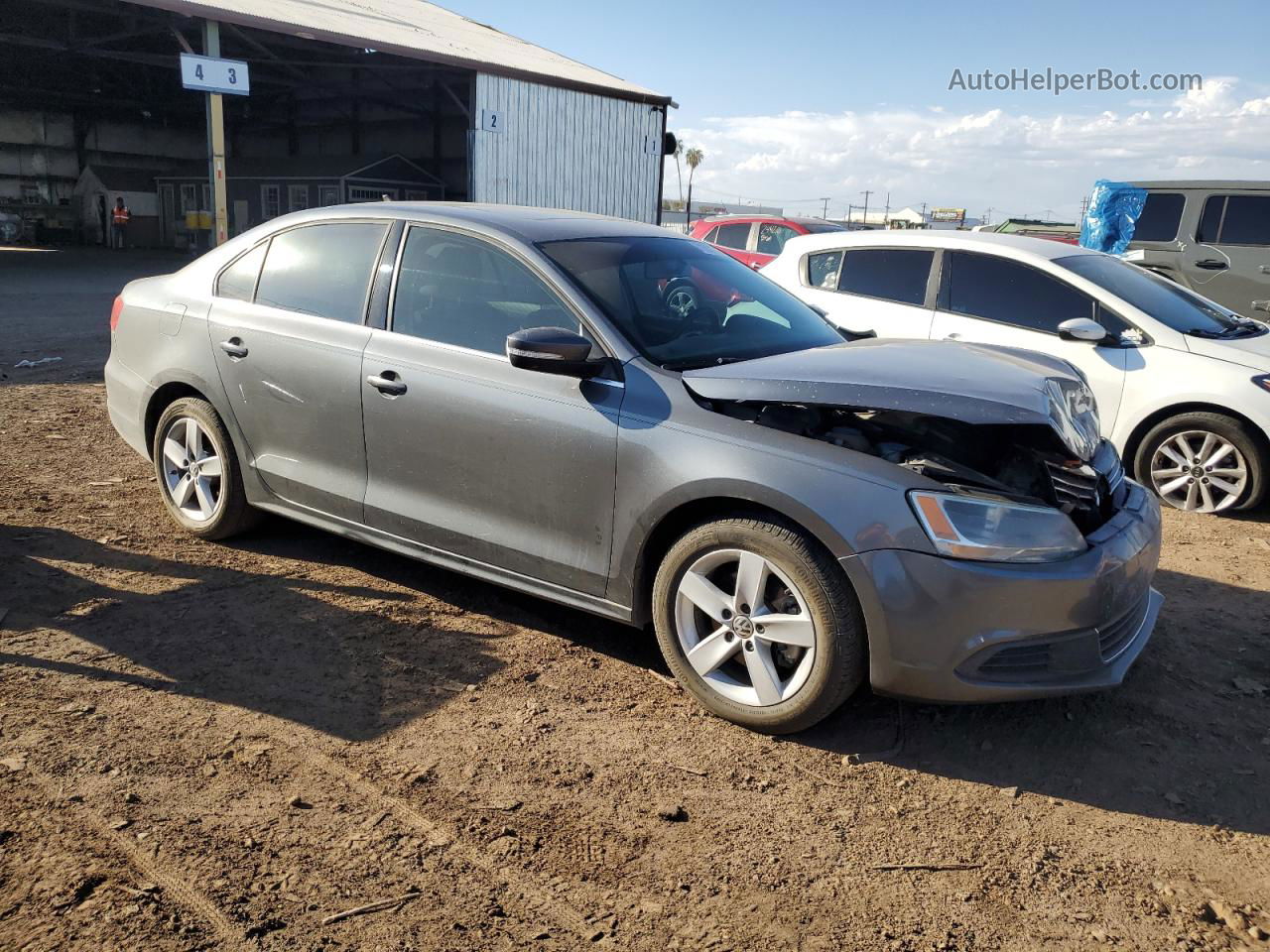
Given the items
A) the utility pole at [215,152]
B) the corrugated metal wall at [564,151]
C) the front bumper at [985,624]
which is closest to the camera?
the front bumper at [985,624]

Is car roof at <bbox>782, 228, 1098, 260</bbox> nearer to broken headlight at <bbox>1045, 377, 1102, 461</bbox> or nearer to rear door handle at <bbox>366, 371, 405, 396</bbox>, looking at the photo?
broken headlight at <bbox>1045, 377, 1102, 461</bbox>

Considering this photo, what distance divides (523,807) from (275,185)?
33745mm

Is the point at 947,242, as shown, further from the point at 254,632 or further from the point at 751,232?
the point at 751,232

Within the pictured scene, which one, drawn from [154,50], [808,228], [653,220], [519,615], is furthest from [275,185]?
[519,615]

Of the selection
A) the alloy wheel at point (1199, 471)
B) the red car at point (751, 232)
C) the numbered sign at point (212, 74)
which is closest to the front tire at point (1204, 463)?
the alloy wheel at point (1199, 471)

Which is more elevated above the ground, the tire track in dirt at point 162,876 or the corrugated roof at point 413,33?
the corrugated roof at point 413,33

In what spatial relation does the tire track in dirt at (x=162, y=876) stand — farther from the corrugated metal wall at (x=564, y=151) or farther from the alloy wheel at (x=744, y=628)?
the corrugated metal wall at (x=564, y=151)

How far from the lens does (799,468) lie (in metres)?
3.15

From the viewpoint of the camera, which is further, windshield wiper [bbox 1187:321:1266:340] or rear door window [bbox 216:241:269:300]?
windshield wiper [bbox 1187:321:1266:340]

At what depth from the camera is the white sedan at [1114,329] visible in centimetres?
601

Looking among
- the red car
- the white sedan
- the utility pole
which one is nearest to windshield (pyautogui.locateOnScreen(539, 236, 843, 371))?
the white sedan

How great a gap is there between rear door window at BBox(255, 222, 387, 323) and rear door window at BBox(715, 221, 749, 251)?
11354 mm

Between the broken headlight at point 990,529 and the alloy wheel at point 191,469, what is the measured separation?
11.1ft

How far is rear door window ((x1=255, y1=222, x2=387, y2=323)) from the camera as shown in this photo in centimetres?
435
